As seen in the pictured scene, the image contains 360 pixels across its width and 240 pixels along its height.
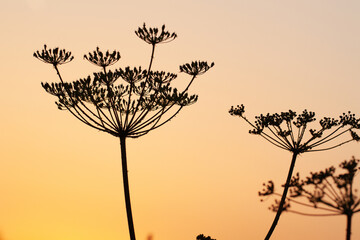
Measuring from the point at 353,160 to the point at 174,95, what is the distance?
33.8 feet

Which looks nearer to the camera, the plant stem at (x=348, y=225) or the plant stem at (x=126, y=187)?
the plant stem at (x=348, y=225)

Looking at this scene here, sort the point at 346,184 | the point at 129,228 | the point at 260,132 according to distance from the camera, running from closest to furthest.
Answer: the point at 346,184 < the point at 129,228 < the point at 260,132

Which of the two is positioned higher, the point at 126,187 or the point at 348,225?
the point at 126,187

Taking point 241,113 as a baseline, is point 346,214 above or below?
below

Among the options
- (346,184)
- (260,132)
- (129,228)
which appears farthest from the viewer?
(260,132)

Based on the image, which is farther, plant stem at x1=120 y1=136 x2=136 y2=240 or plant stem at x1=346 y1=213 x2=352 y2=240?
plant stem at x1=120 y1=136 x2=136 y2=240

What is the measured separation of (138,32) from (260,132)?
310 inches

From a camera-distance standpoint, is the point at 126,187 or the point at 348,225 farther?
the point at 126,187

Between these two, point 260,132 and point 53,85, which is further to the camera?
point 260,132

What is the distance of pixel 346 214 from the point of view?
596 inches

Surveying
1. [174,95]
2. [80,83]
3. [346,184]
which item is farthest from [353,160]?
[80,83]

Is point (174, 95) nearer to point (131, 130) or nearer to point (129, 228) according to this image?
point (131, 130)

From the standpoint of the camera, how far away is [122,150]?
78.4 ft

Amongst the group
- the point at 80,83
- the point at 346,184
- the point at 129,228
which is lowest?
the point at 129,228
